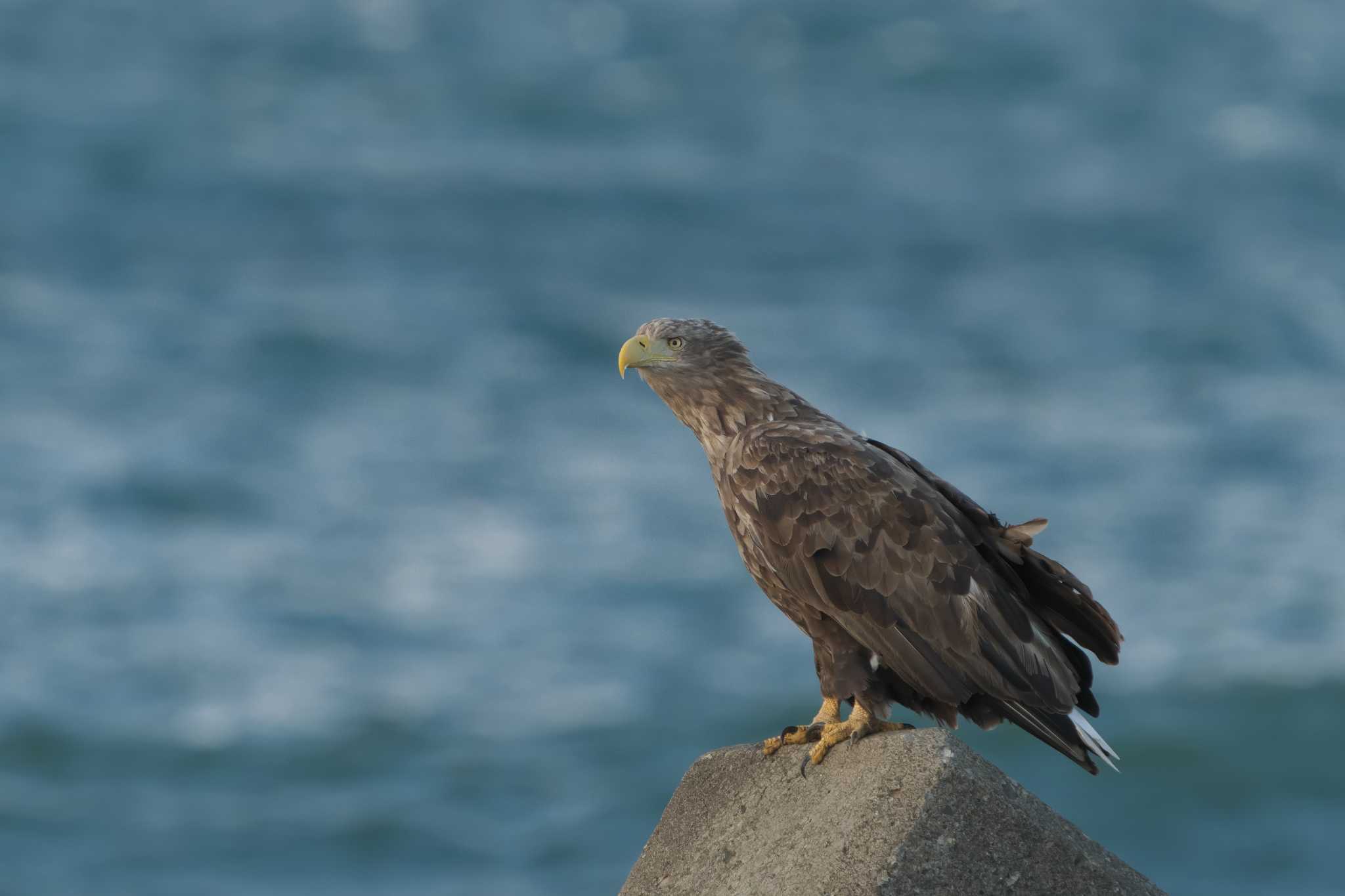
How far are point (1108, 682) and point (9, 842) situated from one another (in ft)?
109

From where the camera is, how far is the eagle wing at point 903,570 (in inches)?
372

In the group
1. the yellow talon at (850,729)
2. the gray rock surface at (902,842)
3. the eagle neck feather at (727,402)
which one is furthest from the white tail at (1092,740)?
the eagle neck feather at (727,402)

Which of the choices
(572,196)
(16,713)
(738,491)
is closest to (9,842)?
(16,713)

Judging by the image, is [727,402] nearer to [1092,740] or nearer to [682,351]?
[682,351]

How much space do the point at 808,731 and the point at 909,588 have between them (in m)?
1.04

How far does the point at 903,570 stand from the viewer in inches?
380

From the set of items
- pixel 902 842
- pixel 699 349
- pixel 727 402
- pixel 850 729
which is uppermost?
pixel 699 349

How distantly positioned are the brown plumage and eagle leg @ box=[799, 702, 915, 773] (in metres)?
0.09

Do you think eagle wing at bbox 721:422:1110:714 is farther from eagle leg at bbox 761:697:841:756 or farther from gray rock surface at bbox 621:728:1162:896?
gray rock surface at bbox 621:728:1162:896

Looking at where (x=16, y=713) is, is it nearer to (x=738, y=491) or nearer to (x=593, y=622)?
(x=593, y=622)

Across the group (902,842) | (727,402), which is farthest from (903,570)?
(902,842)

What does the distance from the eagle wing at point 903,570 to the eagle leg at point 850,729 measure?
47 centimetres

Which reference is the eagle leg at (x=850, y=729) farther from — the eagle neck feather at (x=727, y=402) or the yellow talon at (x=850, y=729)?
the eagle neck feather at (x=727, y=402)

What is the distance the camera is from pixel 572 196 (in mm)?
79938
